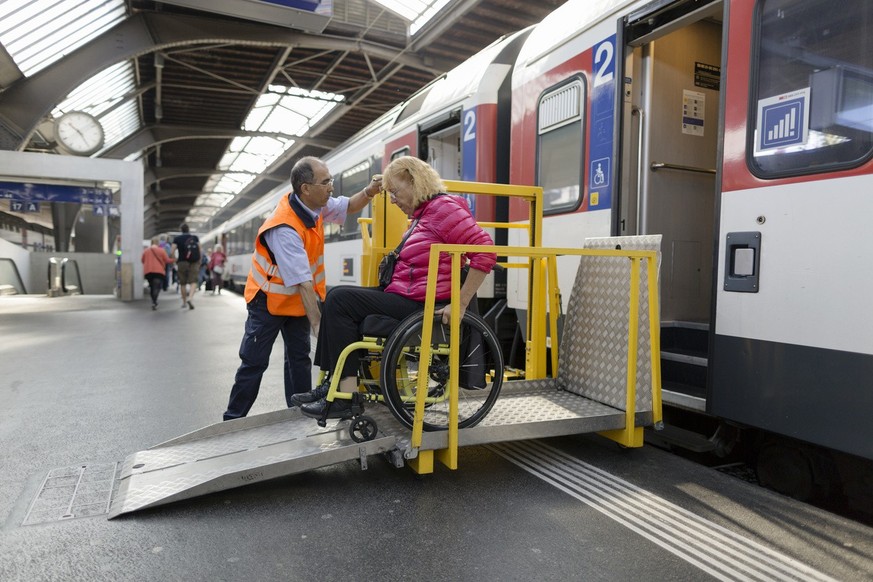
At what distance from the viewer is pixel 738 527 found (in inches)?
99.4

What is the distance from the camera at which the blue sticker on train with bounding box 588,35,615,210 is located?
3.96 meters

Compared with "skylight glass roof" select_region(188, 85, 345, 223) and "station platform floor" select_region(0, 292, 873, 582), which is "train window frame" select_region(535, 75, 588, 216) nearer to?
"station platform floor" select_region(0, 292, 873, 582)

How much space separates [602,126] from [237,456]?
9.92 ft

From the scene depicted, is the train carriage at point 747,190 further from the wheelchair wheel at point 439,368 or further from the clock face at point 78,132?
the clock face at point 78,132

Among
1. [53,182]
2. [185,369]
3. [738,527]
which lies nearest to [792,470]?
[738,527]

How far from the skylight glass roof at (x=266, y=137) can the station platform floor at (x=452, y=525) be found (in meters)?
15.9

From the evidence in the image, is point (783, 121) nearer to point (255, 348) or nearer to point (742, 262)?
point (742, 262)

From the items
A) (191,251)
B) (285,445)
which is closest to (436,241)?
(285,445)

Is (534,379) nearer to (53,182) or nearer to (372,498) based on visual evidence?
(372,498)

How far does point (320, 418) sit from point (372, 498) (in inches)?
18.8

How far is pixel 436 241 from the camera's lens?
3.12 m

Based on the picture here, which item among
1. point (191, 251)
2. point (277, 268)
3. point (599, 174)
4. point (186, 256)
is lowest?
point (277, 268)

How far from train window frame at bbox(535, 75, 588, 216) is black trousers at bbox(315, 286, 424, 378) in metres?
1.87

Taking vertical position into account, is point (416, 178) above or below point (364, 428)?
above
